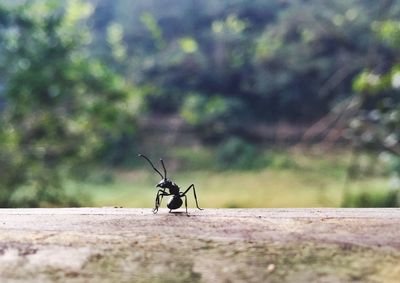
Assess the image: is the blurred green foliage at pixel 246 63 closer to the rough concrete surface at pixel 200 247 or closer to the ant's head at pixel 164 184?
the ant's head at pixel 164 184

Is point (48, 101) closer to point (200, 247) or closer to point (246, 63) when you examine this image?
point (246, 63)

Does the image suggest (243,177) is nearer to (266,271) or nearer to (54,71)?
(54,71)

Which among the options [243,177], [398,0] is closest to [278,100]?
[243,177]

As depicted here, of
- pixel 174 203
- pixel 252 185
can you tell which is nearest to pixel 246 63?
pixel 252 185

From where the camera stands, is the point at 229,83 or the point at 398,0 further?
the point at 229,83

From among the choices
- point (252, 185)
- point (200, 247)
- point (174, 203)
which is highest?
point (252, 185)

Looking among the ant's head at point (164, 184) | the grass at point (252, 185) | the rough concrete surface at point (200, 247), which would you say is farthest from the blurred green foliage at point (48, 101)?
the rough concrete surface at point (200, 247)

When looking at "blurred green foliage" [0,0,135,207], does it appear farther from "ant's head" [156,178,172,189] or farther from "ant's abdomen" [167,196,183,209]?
"ant's abdomen" [167,196,183,209]
